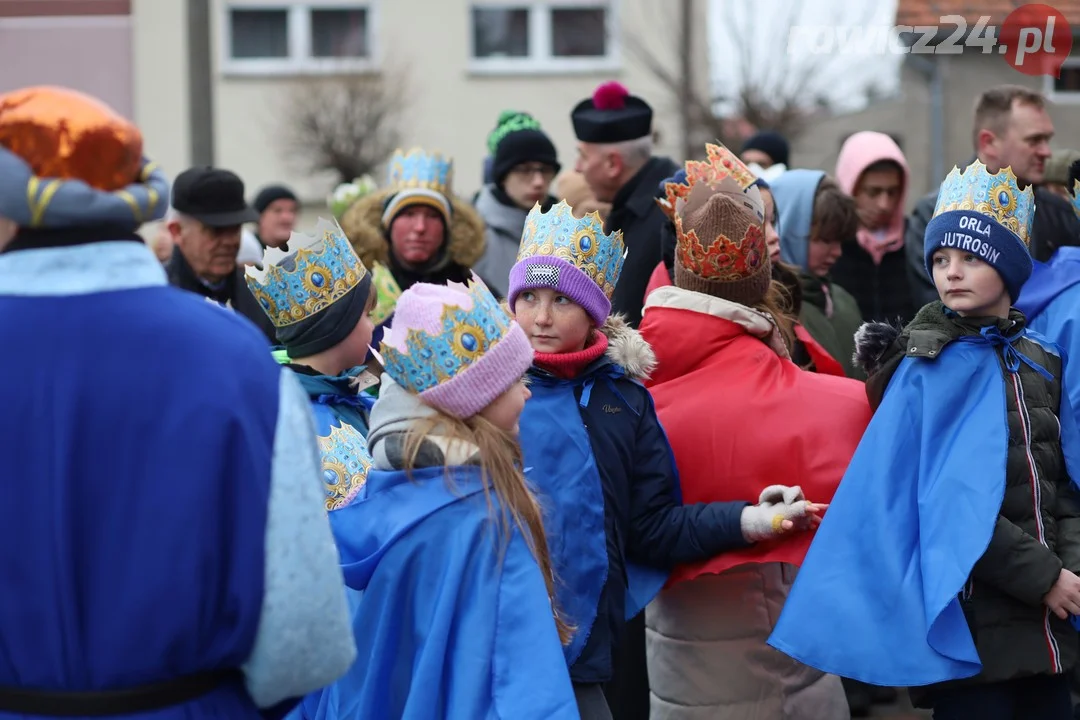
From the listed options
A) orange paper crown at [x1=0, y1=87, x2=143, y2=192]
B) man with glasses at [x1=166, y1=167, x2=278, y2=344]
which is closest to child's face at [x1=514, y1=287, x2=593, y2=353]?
orange paper crown at [x1=0, y1=87, x2=143, y2=192]

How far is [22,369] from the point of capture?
2.32 m

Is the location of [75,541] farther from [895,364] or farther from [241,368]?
[895,364]

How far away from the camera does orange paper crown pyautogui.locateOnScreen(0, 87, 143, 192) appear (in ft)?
7.72

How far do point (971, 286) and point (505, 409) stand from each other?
1.53m

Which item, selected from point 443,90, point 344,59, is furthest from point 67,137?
point 344,59

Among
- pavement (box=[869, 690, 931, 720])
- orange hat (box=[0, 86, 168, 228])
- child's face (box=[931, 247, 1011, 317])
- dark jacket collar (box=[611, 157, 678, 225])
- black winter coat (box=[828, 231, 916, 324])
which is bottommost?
pavement (box=[869, 690, 931, 720])

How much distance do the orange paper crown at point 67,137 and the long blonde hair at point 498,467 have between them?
3.98 feet

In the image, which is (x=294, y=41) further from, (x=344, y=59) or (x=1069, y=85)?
(x=1069, y=85)

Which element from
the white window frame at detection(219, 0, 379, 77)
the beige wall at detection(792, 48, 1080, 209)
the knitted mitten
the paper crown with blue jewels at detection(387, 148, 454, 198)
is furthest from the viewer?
the beige wall at detection(792, 48, 1080, 209)

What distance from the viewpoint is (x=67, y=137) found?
2354mm

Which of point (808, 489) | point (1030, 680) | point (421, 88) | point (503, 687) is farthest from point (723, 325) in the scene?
point (421, 88)

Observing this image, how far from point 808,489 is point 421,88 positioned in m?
21.4

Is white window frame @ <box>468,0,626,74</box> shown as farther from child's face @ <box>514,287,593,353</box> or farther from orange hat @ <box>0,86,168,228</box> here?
orange hat @ <box>0,86,168,228</box>

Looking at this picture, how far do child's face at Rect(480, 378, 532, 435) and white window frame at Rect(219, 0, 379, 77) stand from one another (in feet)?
72.5
